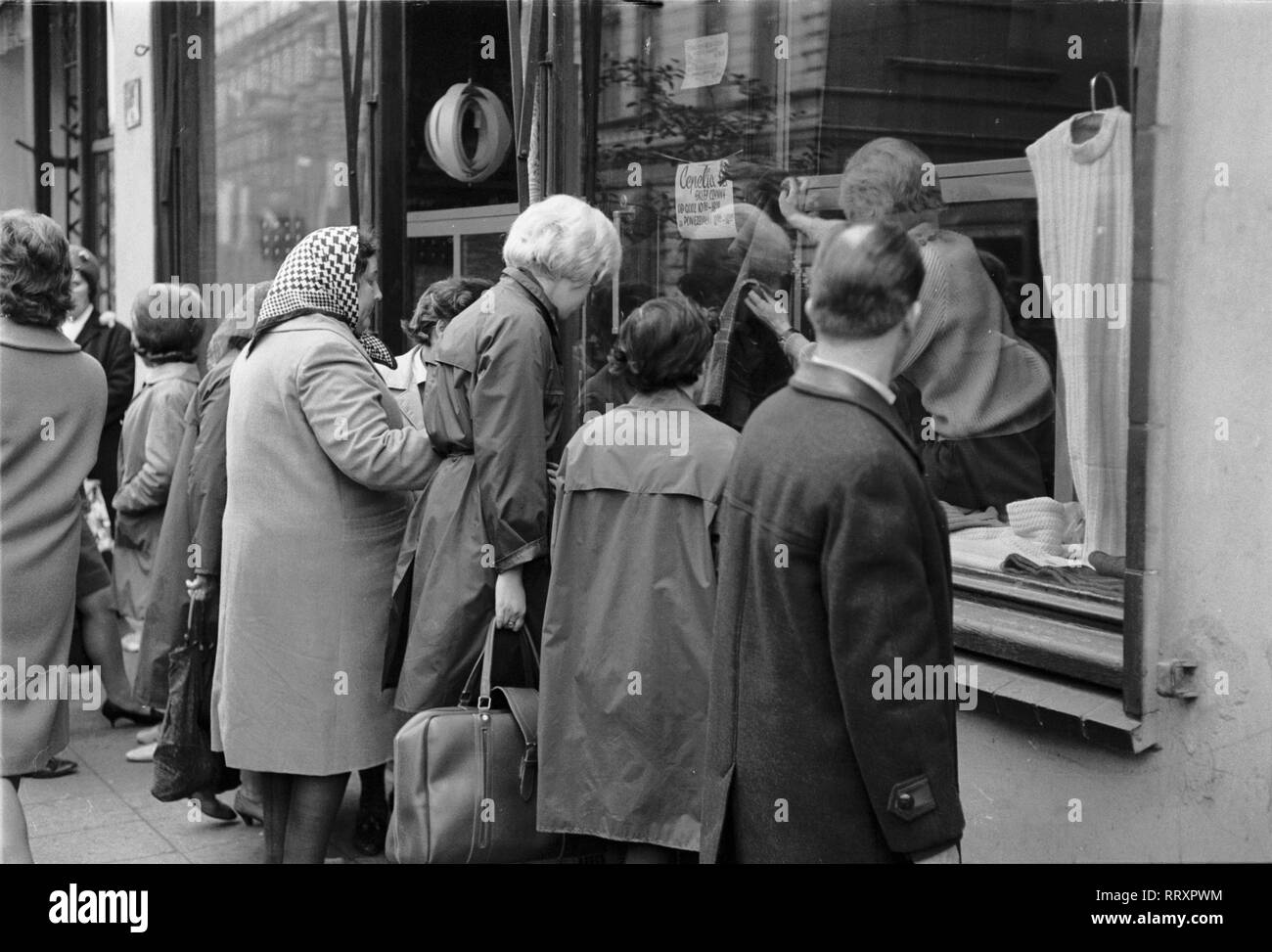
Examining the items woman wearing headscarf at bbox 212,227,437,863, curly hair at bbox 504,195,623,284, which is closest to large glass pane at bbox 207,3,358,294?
woman wearing headscarf at bbox 212,227,437,863

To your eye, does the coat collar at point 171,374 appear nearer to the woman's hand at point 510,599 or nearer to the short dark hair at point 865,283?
the woman's hand at point 510,599

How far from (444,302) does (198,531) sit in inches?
41.8

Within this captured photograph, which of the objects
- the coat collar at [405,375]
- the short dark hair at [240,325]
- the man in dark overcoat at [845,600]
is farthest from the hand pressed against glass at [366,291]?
the man in dark overcoat at [845,600]

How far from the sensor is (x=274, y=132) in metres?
8.95

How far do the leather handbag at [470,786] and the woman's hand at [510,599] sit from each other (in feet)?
0.64

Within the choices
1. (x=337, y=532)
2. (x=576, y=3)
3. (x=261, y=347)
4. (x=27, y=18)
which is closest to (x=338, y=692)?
(x=337, y=532)

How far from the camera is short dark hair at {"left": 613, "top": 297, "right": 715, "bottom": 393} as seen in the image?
142 inches

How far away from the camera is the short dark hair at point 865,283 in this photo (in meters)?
2.58

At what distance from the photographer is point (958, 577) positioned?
4492 mm

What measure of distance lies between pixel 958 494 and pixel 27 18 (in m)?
9.88

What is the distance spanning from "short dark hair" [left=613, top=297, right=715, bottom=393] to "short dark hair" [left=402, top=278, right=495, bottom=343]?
1.15 m

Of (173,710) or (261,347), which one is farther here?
(173,710)
